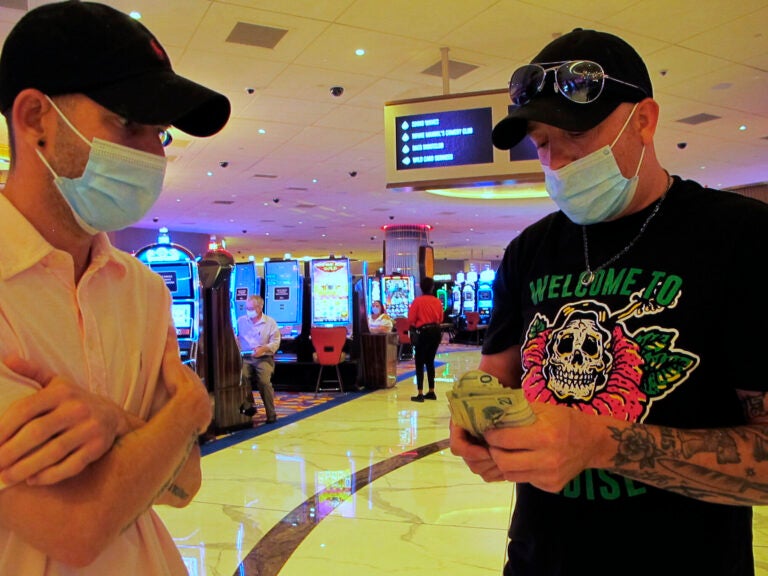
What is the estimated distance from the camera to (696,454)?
0.96 metres

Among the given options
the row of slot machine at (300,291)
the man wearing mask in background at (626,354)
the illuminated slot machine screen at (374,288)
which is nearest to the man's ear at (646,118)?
the man wearing mask in background at (626,354)

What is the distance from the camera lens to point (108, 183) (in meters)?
0.98

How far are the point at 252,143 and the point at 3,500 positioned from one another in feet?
29.6

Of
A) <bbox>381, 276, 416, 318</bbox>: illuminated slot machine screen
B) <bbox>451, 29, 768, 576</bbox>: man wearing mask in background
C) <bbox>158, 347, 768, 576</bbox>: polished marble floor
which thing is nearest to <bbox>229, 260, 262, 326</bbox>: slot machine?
<bbox>158, 347, 768, 576</bbox>: polished marble floor

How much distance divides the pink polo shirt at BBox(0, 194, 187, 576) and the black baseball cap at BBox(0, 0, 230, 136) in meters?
0.20

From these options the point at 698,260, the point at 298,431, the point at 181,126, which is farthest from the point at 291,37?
the point at 698,260

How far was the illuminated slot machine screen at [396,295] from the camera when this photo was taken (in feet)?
45.4

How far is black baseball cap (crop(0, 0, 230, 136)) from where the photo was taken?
0.85 meters

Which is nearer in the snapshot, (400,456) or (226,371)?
(400,456)

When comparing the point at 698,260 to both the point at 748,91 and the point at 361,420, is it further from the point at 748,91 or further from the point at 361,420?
the point at 748,91

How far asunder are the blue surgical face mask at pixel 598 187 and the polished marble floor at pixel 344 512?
2.21m

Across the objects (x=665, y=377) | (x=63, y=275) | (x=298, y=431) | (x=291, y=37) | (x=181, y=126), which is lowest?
(x=298, y=431)

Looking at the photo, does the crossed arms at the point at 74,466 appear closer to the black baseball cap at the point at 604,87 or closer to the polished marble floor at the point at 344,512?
the black baseball cap at the point at 604,87

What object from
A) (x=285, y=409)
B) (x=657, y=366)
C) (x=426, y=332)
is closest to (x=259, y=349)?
(x=285, y=409)
